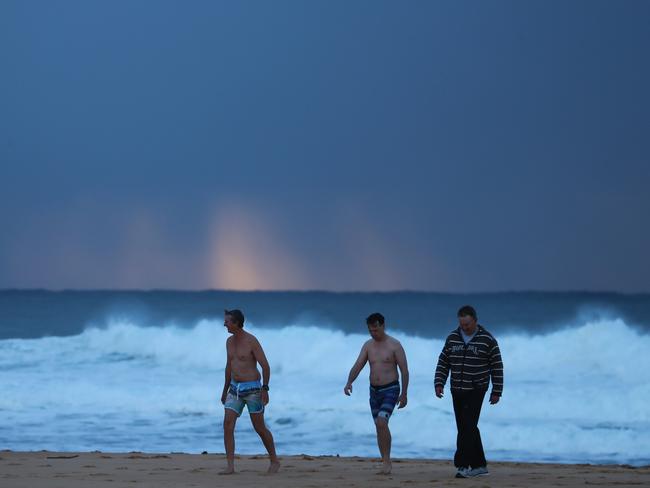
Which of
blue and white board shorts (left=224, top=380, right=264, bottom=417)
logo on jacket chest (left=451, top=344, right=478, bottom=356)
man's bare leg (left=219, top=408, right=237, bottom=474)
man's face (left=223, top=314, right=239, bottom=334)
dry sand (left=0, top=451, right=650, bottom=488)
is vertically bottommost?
dry sand (left=0, top=451, right=650, bottom=488)

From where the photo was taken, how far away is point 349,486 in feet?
30.1

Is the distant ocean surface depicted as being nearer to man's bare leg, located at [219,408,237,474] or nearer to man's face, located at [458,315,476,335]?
man's bare leg, located at [219,408,237,474]

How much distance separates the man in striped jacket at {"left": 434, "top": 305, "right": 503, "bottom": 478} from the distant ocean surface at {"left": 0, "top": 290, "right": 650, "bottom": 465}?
384 cm

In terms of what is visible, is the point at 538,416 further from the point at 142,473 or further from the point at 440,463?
the point at 142,473

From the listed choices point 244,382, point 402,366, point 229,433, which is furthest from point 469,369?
point 229,433

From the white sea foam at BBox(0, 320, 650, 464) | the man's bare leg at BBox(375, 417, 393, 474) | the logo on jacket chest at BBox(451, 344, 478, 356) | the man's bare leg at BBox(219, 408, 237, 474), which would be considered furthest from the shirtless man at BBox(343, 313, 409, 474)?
the white sea foam at BBox(0, 320, 650, 464)

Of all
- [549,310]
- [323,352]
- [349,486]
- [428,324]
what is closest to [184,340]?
[323,352]

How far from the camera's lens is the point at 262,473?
33.3 feet

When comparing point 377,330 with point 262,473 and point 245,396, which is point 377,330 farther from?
point 262,473

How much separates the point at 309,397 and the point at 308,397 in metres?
0.03

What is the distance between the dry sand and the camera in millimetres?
9359

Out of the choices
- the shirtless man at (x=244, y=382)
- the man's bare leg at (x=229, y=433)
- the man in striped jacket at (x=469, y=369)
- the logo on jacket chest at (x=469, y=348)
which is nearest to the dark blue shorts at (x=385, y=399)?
the man in striped jacket at (x=469, y=369)

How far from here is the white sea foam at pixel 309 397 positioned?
46.8 feet

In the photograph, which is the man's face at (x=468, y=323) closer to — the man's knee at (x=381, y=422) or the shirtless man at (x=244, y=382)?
the man's knee at (x=381, y=422)
